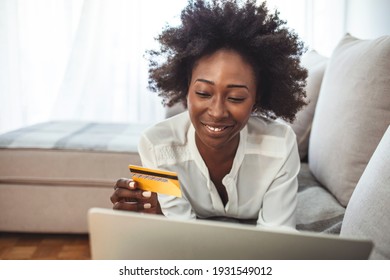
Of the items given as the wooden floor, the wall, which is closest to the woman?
the wooden floor

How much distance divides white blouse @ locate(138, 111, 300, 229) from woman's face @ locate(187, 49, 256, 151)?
129mm

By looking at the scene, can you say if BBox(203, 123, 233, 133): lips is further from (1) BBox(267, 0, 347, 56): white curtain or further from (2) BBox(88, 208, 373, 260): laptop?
(1) BBox(267, 0, 347, 56): white curtain

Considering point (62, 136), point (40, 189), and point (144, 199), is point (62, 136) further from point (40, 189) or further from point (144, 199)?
point (144, 199)

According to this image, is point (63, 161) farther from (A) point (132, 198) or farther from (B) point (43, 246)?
(A) point (132, 198)

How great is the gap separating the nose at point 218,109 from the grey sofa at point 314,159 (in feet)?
1.00

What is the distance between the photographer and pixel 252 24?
3.16 feet

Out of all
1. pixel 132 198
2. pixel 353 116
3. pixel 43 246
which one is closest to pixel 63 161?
pixel 43 246

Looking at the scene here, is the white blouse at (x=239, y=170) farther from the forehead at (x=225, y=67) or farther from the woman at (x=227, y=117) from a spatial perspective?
the forehead at (x=225, y=67)

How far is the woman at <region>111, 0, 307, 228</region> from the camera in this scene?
91 cm

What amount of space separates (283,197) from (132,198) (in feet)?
1.22

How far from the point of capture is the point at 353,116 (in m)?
1.16

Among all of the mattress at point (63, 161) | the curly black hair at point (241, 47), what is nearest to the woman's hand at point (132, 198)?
the curly black hair at point (241, 47)

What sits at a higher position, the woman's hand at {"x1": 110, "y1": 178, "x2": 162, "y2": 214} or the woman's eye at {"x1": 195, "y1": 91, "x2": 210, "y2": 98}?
the woman's eye at {"x1": 195, "y1": 91, "x2": 210, "y2": 98}

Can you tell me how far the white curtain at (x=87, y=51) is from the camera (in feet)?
8.77
